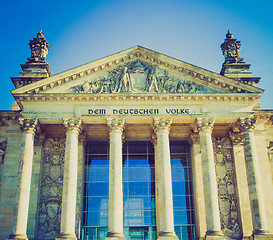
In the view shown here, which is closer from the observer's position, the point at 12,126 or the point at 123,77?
the point at 123,77

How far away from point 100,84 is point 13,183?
10.8 m

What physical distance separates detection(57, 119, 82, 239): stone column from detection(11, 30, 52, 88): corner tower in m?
6.21

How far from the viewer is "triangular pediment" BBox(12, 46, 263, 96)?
93.0 feet

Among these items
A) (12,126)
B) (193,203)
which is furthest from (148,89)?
(12,126)

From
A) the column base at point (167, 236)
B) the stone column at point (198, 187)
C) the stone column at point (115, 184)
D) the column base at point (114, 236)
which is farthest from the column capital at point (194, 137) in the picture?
the column base at point (114, 236)

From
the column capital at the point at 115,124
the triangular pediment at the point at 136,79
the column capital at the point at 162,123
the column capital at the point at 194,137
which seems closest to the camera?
the column capital at the point at 115,124

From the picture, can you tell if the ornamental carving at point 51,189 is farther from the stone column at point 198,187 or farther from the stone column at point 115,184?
the stone column at point 198,187

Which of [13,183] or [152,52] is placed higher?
[152,52]

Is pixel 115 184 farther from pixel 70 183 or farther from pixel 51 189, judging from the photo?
pixel 51 189

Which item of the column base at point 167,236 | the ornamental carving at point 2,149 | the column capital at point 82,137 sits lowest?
the column base at point 167,236

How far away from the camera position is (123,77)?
28781 millimetres

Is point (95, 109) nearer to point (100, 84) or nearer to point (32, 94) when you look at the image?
point (100, 84)

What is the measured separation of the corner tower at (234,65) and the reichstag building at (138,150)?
0.41 ft

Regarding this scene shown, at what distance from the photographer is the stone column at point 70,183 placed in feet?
81.4
